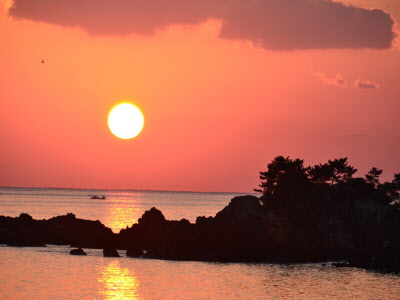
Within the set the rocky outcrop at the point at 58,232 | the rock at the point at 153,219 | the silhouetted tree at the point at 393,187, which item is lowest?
the rocky outcrop at the point at 58,232

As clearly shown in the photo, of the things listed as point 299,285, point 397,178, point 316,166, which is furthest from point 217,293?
point 397,178

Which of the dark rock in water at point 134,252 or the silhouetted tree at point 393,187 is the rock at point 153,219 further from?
the silhouetted tree at point 393,187

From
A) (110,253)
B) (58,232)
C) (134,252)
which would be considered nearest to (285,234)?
(134,252)

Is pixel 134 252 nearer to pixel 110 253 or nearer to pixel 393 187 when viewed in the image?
pixel 110 253

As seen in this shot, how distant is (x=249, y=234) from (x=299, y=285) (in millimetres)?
21492

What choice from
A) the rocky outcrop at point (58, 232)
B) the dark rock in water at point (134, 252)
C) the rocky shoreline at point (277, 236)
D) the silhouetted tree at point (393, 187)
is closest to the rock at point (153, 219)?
the rocky shoreline at point (277, 236)

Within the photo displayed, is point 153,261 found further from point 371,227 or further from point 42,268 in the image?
point 371,227

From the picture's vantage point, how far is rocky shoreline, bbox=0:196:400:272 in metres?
113

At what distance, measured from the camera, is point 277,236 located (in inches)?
4454

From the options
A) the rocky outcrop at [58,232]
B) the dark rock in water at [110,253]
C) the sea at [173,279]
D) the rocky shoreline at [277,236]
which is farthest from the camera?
the rocky outcrop at [58,232]

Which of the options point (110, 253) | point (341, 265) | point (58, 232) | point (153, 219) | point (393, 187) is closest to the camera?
point (341, 265)

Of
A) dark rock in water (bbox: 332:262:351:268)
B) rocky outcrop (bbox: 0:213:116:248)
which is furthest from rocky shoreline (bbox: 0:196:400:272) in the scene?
rocky outcrop (bbox: 0:213:116:248)

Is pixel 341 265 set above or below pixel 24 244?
below

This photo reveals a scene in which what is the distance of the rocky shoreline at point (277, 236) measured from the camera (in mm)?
113188
